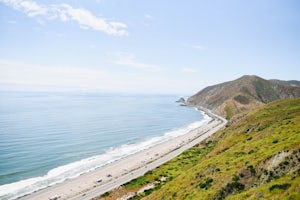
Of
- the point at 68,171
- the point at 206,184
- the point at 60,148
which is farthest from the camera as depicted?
the point at 60,148

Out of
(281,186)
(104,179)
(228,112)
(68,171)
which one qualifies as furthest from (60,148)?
(228,112)

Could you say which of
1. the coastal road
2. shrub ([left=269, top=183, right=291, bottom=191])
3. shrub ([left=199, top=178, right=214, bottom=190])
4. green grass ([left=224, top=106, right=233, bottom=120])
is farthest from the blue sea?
shrub ([left=269, top=183, right=291, bottom=191])

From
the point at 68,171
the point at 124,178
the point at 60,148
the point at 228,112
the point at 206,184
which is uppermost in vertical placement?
the point at 228,112

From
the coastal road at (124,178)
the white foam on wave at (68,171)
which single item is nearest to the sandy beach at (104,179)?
the coastal road at (124,178)

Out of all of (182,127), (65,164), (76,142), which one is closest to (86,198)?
(65,164)

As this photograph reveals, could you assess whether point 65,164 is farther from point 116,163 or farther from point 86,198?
point 86,198

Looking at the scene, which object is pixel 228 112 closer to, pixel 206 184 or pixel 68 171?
pixel 68 171

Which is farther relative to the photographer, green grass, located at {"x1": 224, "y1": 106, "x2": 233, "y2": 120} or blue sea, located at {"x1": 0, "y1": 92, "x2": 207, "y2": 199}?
green grass, located at {"x1": 224, "y1": 106, "x2": 233, "y2": 120}

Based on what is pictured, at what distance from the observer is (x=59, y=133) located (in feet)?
391

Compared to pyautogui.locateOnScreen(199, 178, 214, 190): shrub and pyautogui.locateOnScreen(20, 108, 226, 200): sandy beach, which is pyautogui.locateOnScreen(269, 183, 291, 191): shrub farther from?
pyautogui.locateOnScreen(20, 108, 226, 200): sandy beach

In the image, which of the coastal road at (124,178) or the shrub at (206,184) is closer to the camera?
the shrub at (206,184)

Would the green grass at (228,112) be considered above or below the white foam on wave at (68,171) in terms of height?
above

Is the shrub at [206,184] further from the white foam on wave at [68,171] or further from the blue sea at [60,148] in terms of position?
the blue sea at [60,148]

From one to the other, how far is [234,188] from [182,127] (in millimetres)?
127802
